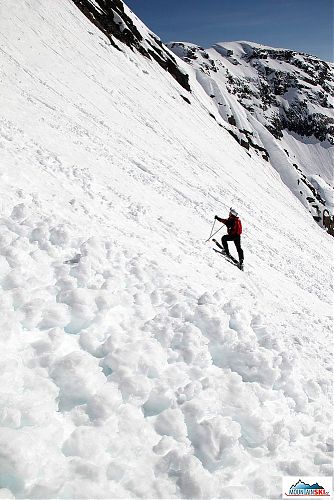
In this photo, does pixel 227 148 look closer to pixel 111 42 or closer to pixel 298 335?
pixel 111 42

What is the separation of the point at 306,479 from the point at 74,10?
157 feet

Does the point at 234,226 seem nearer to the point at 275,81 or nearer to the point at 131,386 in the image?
the point at 131,386

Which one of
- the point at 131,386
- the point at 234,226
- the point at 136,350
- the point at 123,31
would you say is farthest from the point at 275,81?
the point at 131,386

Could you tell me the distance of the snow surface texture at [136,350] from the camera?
401 centimetres

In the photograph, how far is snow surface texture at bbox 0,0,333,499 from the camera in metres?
4.01

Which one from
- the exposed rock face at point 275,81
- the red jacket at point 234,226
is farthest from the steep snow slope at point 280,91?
the red jacket at point 234,226

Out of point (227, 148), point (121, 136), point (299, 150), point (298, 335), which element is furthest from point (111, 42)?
point (299, 150)

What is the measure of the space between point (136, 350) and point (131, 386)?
0.62 metres

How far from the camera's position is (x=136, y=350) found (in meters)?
5.30

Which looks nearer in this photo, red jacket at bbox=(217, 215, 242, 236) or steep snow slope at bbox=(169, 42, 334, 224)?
red jacket at bbox=(217, 215, 242, 236)

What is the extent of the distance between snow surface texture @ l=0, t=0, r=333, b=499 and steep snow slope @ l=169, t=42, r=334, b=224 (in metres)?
77.8

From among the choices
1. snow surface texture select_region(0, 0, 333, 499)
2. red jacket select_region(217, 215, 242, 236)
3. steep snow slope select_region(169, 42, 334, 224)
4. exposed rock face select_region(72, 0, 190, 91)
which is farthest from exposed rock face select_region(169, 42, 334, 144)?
snow surface texture select_region(0, 0, 333, 499)

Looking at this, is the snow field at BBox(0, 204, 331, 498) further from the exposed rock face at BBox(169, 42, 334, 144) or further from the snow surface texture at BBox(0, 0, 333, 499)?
the exposed rock face at BBox(169, 42, 334, 144)

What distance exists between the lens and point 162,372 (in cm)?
520
